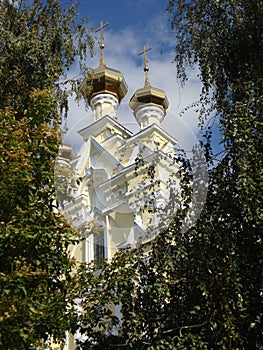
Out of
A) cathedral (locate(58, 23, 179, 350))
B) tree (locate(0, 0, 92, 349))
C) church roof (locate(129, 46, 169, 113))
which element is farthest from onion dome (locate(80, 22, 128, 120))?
cathedral (locate(58, 23, 179, 350))

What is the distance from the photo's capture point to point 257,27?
831cm

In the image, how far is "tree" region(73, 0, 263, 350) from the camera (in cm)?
731

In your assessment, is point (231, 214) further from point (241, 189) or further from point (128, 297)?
point (128, 297)

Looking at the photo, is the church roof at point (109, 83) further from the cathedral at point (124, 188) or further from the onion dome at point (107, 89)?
the cathedral at point (124, 188)

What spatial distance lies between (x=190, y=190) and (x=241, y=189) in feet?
2.93

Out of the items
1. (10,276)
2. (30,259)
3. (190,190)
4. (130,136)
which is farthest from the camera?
(130,136)

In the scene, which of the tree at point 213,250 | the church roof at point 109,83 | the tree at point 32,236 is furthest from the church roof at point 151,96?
the tree at point 213,250

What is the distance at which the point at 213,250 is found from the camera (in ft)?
24.4

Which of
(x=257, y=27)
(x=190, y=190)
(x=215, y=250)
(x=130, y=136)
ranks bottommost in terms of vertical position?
(x=215, y=250)

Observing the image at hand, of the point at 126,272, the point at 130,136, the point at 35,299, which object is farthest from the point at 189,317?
the point at 130,136

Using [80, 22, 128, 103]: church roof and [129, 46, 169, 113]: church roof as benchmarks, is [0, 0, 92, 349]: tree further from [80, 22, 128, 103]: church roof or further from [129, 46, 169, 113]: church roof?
[129, 46, 169, 113]: church roof

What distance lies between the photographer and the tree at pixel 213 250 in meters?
7.31

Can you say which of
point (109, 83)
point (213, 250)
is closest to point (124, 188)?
point (213, 250)

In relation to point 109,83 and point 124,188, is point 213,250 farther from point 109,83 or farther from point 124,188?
point 109,83
